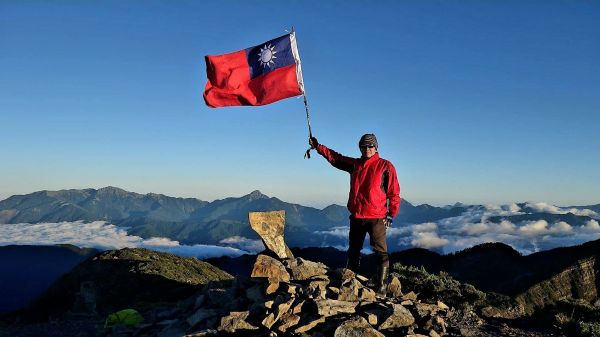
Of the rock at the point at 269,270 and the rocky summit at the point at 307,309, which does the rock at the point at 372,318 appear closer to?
the rocky summit at the point at 307,309

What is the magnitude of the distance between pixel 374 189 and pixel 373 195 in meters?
0.15

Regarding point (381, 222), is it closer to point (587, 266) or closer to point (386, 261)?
point (386, 261)

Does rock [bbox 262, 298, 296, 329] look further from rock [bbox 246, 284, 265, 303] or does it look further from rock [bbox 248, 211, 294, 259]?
rock [bbox 248, 211, 294, 259]

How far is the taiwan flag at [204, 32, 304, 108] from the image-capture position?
13836 millimetres

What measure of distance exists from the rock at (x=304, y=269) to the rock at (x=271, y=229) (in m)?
1.16

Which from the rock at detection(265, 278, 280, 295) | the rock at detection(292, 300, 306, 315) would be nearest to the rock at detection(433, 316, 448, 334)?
the rock at detection(292, 300, 306, 315)

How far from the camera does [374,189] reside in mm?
11398

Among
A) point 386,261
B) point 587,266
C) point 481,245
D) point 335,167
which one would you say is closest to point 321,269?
point 386,261

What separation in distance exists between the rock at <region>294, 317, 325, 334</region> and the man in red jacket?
95.1 inches

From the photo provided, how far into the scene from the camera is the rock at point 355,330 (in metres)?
9.66

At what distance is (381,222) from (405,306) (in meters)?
2.07

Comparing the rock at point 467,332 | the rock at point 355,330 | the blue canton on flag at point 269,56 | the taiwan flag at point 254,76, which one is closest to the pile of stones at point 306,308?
the rock at point 355,330

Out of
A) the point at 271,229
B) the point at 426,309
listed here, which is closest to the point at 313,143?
the point at 271,229

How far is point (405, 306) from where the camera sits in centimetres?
1122
